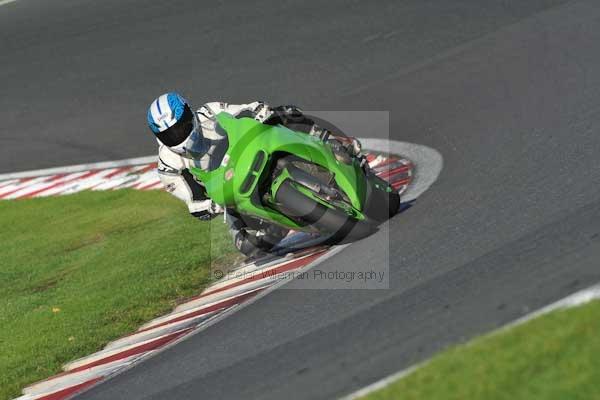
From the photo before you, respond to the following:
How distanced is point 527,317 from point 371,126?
6.58 meters

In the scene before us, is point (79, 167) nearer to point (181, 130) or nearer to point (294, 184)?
point (181, 130)

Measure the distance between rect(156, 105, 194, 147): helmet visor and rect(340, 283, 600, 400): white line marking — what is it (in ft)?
10.8

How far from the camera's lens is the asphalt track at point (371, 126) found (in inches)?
247

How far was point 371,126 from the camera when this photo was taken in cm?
1189

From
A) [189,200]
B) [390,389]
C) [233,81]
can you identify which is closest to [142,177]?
[233,81]

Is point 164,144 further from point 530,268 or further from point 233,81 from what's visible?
point 233,81

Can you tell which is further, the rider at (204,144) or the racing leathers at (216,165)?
the racing leathers at (216,165)

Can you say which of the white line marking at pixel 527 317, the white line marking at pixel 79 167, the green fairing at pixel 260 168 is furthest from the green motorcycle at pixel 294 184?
the white line marking at pixel 79 167

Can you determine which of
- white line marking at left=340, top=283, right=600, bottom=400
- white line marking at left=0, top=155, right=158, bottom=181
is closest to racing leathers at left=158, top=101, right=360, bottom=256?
white line marking at left=340, top=283, right=600, bottom=400

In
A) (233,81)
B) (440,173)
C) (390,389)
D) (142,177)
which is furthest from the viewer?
(233,81)

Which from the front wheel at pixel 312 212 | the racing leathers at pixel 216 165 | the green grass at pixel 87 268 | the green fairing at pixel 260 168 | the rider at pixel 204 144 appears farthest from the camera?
the green grass at pixel 87 268

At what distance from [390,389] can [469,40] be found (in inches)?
335

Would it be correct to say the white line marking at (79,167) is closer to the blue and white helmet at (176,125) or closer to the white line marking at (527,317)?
the blue and white helmet at (176,125)

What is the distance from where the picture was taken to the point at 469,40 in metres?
13.0
